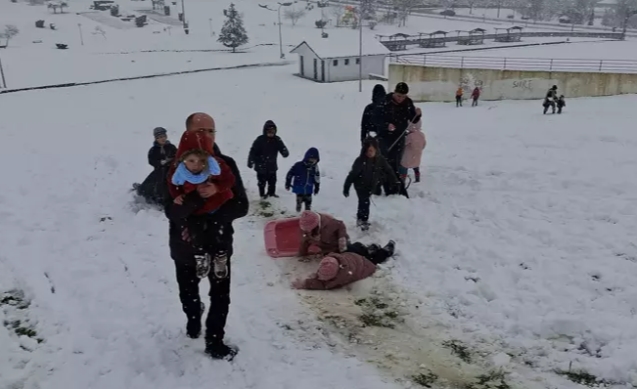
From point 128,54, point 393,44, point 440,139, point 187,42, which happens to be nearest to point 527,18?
point 393,44

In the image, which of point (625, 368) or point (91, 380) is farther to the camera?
point (625, 368)

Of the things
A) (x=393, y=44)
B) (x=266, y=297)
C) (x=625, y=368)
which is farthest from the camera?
(x=393, y=44)

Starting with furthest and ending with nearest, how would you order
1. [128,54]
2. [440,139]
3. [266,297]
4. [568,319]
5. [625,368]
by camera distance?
[128,54]
[440,139]
[266,297]
[568,319]
[625,368]

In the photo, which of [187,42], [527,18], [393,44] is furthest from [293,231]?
[527,18]

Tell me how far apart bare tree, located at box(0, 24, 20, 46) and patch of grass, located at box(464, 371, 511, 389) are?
62.1 meters

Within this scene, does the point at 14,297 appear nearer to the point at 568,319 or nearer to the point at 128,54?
the point at 568,319

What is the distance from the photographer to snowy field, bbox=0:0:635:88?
141ft

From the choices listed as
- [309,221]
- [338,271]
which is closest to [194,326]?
[338,271]

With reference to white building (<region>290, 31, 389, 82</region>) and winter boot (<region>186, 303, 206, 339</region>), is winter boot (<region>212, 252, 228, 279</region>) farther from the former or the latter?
white building (<region>290, 31, 389, 82</region>)

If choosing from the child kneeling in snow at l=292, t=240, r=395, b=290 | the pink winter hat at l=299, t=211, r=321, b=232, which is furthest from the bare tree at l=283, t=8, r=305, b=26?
the child kneeling in snow at l=292, t=240, r=395, b=290

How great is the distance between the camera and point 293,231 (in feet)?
25.2

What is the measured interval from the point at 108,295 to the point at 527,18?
3559 inches

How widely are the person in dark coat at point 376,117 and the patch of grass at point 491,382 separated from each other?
492cm

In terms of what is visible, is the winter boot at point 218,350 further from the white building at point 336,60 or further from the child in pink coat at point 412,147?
the white building at point 336,60
